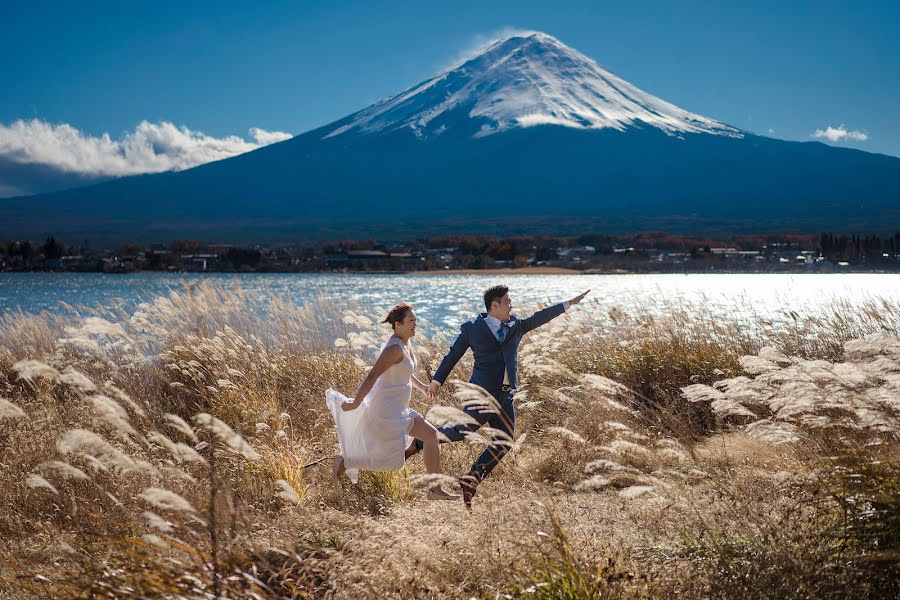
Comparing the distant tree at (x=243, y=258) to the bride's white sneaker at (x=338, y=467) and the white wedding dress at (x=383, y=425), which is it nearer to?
the bride's white sneaker at (x=338, y=467)

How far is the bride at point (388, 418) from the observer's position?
20.3 ft

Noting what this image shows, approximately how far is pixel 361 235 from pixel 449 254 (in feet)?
162

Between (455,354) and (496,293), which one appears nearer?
(496,293)

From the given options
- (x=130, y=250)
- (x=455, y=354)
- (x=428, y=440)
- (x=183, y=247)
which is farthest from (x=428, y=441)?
(x=183, y=247)

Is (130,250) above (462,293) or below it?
above

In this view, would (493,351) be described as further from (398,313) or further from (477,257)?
(477,257)

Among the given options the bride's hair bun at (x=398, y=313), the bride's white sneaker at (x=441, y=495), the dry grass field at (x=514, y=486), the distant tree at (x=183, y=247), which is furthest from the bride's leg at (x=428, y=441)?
the distant tree at (x=183, y=247)

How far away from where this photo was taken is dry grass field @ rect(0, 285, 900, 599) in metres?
4.16

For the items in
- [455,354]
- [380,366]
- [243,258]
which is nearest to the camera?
[380,366]

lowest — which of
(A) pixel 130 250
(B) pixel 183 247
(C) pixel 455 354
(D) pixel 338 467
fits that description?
(D) pixel 338 467

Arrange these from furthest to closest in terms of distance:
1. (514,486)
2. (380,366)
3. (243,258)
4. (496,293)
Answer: (243,258) < (496,293) < (514,486) < (380,366)

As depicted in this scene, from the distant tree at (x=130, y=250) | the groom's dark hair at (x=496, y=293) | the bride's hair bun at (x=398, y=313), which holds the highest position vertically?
the distant tree at (x=130, y=250)

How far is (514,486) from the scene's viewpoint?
6.42 meters

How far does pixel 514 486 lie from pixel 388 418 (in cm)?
116
